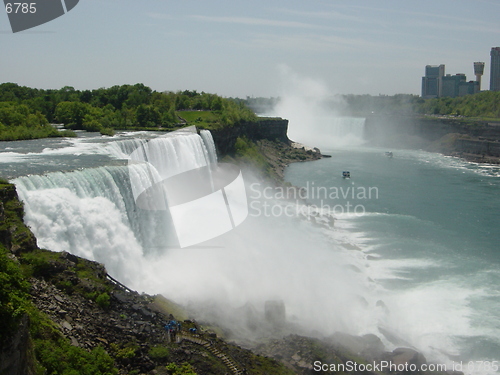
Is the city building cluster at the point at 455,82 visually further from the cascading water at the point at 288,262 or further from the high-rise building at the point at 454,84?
the cascading water at the point at 288,262

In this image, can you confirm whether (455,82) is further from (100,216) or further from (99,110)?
(100,216)

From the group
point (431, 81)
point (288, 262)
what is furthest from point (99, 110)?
point (431, 81)

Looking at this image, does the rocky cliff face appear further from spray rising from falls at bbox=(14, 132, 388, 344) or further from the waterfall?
the waterfall

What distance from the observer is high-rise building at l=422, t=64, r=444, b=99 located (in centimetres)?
15794

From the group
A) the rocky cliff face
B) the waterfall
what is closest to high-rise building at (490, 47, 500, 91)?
the rocky cliff face

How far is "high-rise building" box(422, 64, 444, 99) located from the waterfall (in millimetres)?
154689

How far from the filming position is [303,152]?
46812mm

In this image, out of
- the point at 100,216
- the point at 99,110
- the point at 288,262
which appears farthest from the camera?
the point at 99,110

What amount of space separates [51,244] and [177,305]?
347cm

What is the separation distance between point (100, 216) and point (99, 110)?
911 inches

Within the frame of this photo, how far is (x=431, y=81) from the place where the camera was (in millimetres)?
159500

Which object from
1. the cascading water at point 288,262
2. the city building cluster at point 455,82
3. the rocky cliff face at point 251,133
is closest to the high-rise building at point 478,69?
the city building cluster at point 455,82

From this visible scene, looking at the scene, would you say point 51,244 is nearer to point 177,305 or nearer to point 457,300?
point 177,305

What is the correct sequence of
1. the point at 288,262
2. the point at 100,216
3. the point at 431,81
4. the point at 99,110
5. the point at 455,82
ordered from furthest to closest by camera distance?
the point at 431,81 → the point at 455,82 → the point at 99,110 → the point at 288,262 → the point at 100,216
